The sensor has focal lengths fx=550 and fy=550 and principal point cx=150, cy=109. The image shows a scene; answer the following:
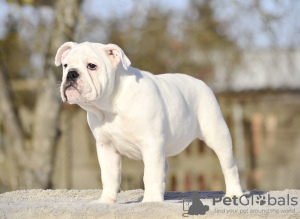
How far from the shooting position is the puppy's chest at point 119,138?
277 cm

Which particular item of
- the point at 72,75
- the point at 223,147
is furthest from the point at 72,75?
the point at 223,147

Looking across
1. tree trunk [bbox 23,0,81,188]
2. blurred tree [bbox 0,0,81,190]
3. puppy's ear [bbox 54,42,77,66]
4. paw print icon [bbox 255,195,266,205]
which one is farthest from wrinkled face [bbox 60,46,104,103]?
tree trunk [bbox 23,0,81,188]

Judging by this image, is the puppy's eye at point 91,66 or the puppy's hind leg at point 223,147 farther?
the puppy's hind leg at point 223,147

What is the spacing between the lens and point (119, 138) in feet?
9.30

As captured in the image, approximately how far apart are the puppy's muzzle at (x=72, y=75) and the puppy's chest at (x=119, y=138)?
319 millimetres

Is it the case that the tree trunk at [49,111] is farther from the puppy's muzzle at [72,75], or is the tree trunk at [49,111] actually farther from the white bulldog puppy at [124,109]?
the puppy's muzzle at [72,75]

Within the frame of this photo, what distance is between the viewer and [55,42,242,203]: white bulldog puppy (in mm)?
2686

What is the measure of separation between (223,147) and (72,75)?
1022mm

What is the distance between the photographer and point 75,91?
264 centimetres

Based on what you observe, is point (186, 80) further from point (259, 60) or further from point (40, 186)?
point (259, 60)

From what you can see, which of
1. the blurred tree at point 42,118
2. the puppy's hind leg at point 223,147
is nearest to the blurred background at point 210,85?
the blurred tree at point 42,118

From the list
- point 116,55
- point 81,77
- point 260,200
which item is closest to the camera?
point 81,77

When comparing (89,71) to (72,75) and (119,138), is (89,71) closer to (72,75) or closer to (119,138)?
(72,75)

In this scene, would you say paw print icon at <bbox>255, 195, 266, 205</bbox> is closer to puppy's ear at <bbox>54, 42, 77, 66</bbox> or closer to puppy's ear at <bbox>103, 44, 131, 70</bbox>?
puppy's ear at <bbox>103, 44, 131, 70</bbox>
